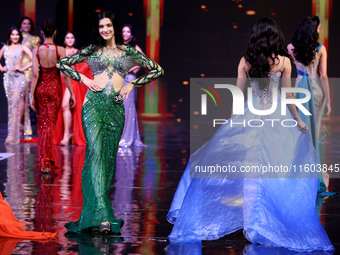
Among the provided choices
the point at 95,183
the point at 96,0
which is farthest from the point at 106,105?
the point at 96,0

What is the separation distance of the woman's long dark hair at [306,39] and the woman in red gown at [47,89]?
2.59 metres

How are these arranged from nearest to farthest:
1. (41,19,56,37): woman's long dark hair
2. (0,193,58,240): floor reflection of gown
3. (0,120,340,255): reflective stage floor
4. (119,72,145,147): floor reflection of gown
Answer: (0,120,340,255): reflective stage floor
(0,193,58,240): floor reflection of gown
(41,19,56,37): woman's long dark hair
(119,72,145,147): floor reflection of gown

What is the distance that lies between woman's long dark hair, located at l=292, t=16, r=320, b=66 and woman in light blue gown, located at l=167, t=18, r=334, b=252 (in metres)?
1.55

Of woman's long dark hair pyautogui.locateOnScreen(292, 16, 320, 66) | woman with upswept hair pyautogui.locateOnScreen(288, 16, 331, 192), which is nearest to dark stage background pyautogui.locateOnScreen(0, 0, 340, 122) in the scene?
woman with upswept hair pyautogui.locateOnScreen(288, 16, 331, 192)

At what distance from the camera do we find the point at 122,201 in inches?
230

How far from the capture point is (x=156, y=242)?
171 inches

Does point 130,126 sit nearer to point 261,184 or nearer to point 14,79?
point 14,79

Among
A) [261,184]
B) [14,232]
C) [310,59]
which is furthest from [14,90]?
[261,184]

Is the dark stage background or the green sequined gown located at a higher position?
the dark stage background

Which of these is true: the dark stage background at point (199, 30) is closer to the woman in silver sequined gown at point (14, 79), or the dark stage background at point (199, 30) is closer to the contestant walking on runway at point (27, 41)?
the contestant walking on runway at point (27, 41)

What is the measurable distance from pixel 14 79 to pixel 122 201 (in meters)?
5.47

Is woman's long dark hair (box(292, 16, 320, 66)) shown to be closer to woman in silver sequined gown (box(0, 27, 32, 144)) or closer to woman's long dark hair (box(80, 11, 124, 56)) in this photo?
woman's long dark hair (box(80, 11, 124, 56))

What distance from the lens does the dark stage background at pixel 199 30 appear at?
15031mm

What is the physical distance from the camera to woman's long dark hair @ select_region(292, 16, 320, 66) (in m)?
6.12
